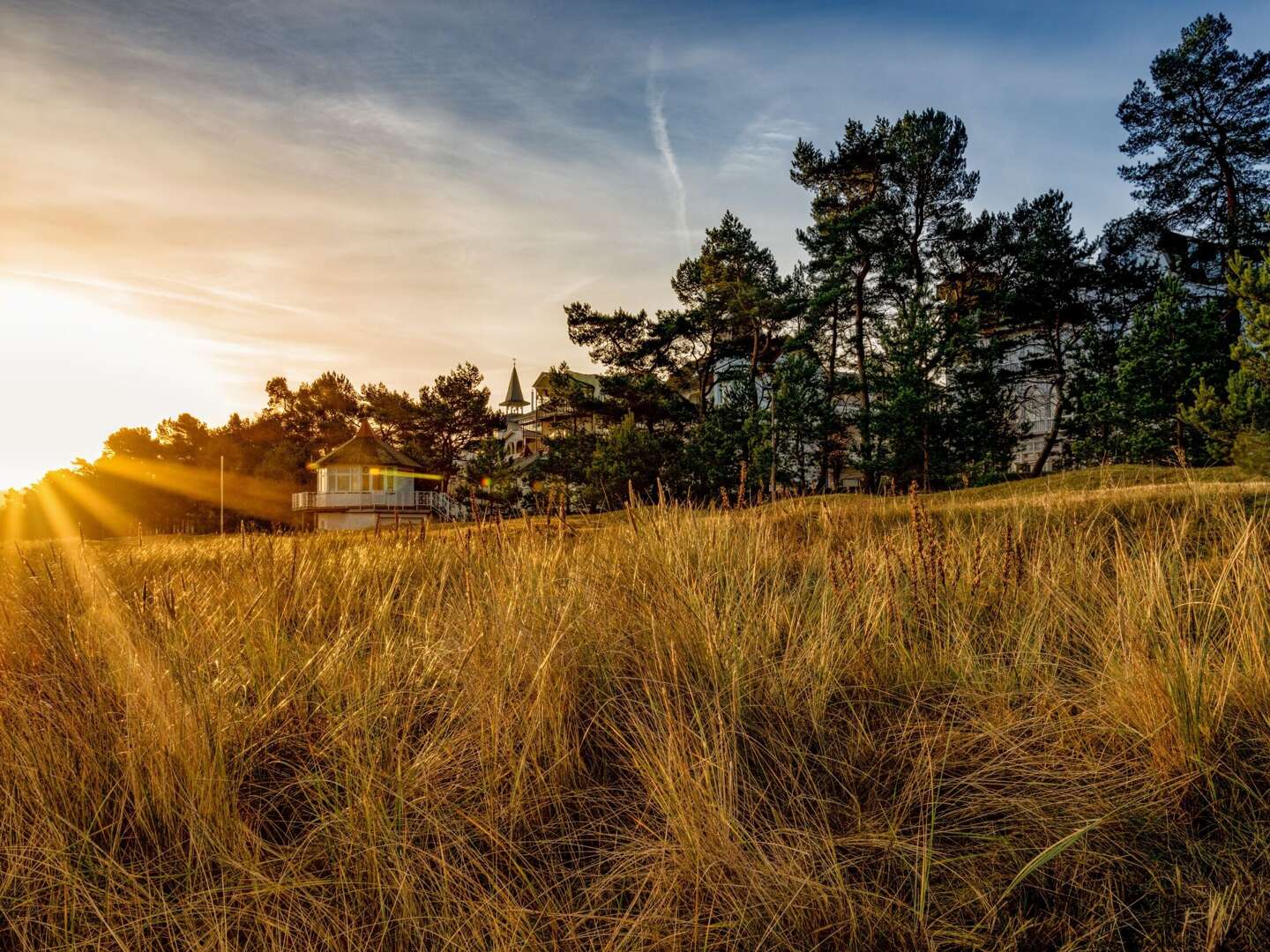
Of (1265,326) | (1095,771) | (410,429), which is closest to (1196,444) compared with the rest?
(1265,326)

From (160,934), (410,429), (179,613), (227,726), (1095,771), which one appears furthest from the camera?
(410,429)

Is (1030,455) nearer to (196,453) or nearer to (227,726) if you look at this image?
(227,726)

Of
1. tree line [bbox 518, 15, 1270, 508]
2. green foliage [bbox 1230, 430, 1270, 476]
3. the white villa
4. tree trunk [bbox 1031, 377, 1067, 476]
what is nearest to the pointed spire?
the white villa

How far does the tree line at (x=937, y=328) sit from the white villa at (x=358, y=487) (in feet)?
33.5

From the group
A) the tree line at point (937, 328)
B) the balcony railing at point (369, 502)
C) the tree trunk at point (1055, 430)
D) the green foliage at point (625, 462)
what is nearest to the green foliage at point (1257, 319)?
the tree line at point (937, 328)

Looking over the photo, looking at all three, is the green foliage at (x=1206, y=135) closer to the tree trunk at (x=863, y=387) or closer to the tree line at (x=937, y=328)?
the tree line at (x=937, y=328)

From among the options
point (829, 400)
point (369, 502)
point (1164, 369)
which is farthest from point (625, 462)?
point (369, 502)

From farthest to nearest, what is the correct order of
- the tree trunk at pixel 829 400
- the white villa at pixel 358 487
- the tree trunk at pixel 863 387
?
the white villa at pixel 358 487, the tree trunk at pixel 829 400, the tree trunk at pixel 863 387

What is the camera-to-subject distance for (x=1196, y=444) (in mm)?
19938

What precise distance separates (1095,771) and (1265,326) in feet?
54.8

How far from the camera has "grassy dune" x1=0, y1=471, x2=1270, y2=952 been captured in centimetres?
152

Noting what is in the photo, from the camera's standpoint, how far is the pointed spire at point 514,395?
7262 centimetres

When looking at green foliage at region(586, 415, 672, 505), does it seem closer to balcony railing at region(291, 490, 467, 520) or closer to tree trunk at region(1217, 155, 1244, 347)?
balcony railing at region(291, 490, 467, 520)

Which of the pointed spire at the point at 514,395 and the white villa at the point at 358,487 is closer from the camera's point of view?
the white villa at the point at 358,487
